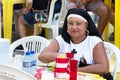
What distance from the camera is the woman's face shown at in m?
3.14

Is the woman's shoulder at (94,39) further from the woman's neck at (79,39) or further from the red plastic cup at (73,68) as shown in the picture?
the red plastic cup at (73,68)

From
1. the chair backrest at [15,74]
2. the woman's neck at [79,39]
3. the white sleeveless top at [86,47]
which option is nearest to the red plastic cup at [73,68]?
the chair backrest at [15,74]

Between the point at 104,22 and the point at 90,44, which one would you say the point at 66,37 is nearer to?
the point at 90,44

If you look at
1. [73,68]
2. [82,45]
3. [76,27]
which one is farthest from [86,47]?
[73,68]

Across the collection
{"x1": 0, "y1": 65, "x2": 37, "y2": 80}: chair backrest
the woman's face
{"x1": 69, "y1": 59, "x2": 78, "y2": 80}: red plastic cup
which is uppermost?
the woman's face

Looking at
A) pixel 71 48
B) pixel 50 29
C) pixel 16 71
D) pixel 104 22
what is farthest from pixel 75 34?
pixel 50 29

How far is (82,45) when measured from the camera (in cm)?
317

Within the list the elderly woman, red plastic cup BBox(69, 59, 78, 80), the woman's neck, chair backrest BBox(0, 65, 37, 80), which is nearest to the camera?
chair backrest BBox(0, 65, 37, 80)

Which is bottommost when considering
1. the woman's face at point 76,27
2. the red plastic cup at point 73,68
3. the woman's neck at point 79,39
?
the red plastic cup at point 73,68

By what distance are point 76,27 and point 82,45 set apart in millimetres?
176

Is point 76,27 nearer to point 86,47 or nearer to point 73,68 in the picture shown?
point 86,47

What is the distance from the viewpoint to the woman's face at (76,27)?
3.14 metres

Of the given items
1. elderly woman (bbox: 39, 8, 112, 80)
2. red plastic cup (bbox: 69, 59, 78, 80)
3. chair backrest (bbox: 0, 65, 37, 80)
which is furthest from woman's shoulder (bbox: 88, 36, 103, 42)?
chair backrest (bbox: 0, 65, 37, 80)

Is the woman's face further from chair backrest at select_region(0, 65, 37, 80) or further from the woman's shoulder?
chair backrest at select_region(0, 65, 37, 80)
